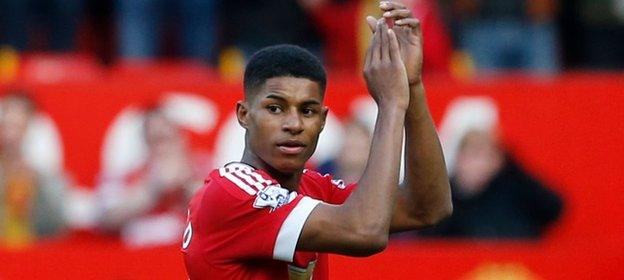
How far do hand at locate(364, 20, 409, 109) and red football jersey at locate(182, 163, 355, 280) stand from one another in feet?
1.29

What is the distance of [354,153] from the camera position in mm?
9672

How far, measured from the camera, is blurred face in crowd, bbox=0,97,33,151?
9898 mm

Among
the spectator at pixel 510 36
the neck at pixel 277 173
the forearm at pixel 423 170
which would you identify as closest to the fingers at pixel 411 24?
the forearm at pixel 423 170

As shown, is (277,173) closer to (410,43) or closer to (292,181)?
(292,181)

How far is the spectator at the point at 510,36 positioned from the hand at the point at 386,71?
703cm

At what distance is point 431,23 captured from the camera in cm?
1159

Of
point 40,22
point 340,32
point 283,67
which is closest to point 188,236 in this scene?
point 283,67

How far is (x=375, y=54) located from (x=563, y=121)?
19.5 ft

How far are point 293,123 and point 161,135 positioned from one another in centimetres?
482

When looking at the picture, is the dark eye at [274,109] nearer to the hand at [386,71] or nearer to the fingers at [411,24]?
the hand at [386,71]

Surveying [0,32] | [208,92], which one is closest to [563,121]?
[208,92]

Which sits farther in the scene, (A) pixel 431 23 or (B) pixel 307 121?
(A) pixel 431 23

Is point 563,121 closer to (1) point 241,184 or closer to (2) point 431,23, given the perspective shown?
(2) point 431,23

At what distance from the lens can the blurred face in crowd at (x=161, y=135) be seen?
971cm
